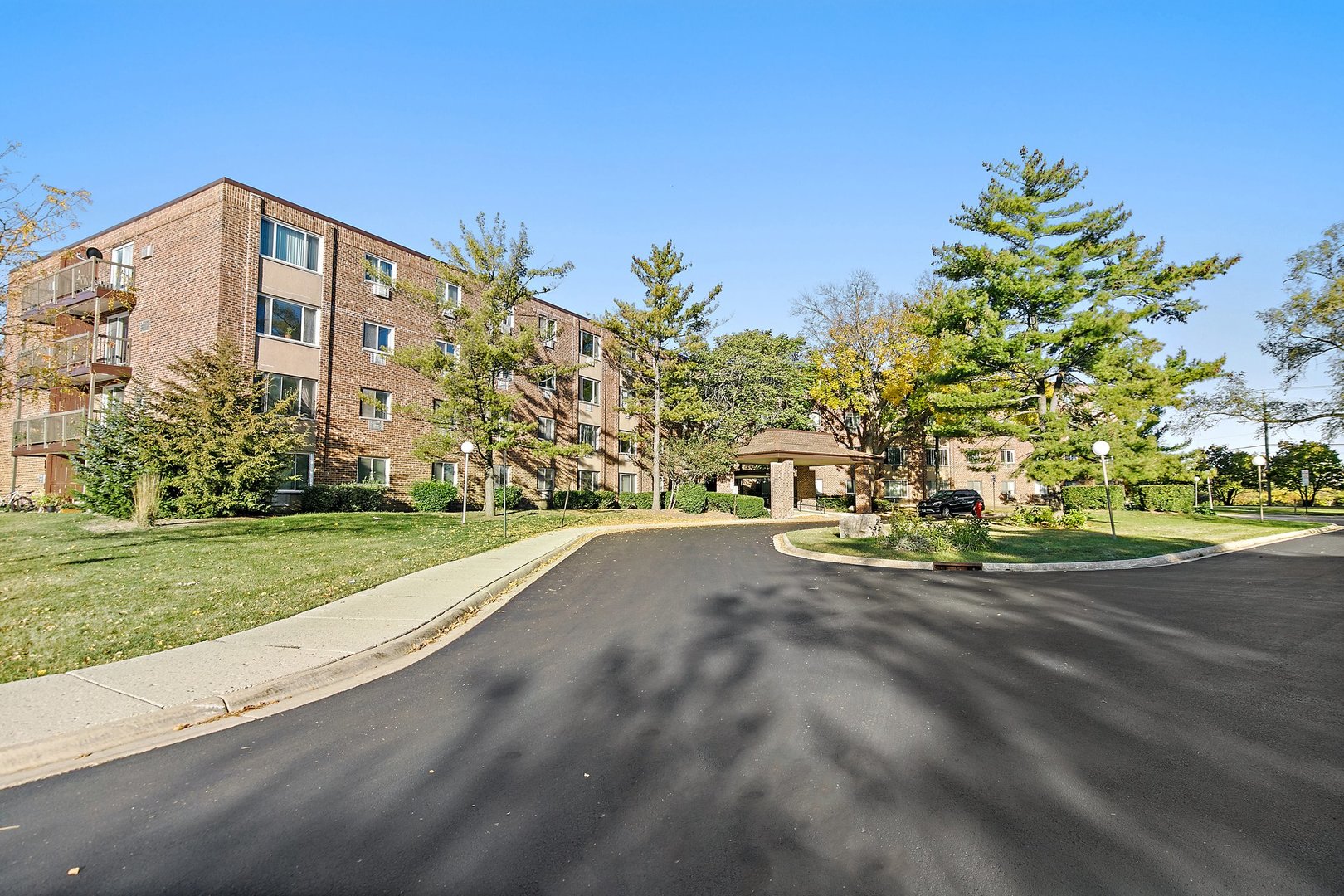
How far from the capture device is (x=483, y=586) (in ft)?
32.9

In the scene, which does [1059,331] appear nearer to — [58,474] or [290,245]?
[290,245]

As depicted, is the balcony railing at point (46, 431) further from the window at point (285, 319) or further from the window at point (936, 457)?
the window at point (936, 457)

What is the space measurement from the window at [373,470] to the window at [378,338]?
4624mm

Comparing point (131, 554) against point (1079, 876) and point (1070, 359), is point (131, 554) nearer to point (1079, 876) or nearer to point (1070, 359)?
point (1079, 876)

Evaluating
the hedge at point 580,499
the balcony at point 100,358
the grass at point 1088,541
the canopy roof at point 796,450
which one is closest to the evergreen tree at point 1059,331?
the grass at point 1088,541

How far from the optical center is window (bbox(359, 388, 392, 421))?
86.7ft

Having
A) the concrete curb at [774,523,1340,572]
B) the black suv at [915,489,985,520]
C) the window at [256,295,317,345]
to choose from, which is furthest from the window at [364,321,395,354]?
the black suv at [915,489,985,520]

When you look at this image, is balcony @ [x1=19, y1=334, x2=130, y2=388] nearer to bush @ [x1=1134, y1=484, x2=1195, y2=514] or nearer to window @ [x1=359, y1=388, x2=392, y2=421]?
window @ [x1=359, y1=388, x2=392, y2=421]

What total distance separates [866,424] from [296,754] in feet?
131

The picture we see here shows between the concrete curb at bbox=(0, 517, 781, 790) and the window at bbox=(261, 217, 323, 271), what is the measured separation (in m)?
22.8

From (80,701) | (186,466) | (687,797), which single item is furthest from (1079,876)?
(186,466)

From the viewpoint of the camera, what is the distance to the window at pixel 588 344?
132ft

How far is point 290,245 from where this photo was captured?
81.8ft

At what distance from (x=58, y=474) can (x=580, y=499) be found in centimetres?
2310
